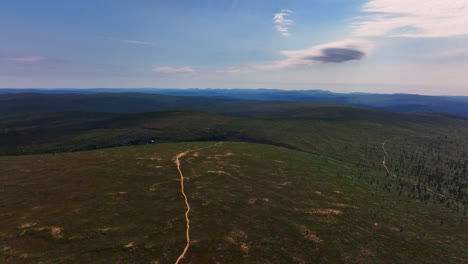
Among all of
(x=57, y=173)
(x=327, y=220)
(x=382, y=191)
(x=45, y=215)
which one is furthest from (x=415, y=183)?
(x=57, y=173)

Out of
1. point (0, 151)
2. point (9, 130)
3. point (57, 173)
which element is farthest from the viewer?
point (9, 130)

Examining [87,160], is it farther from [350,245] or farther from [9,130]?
[9,130]

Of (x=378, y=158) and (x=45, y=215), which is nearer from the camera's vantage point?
(x=45, y=215)

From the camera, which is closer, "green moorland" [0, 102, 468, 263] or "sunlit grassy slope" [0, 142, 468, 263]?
"sunlit grassy slope" [0, 142, 468, 263]

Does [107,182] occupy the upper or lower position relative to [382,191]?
upper

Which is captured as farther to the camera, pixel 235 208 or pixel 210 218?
pixel 235 208

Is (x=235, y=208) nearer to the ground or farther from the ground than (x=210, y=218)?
nearer to the ground

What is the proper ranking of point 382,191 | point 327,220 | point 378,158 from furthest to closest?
point 378,158 < point 382,191 < point 327,220

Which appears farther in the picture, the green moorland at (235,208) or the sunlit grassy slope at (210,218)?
the green moorland at (235,208)
